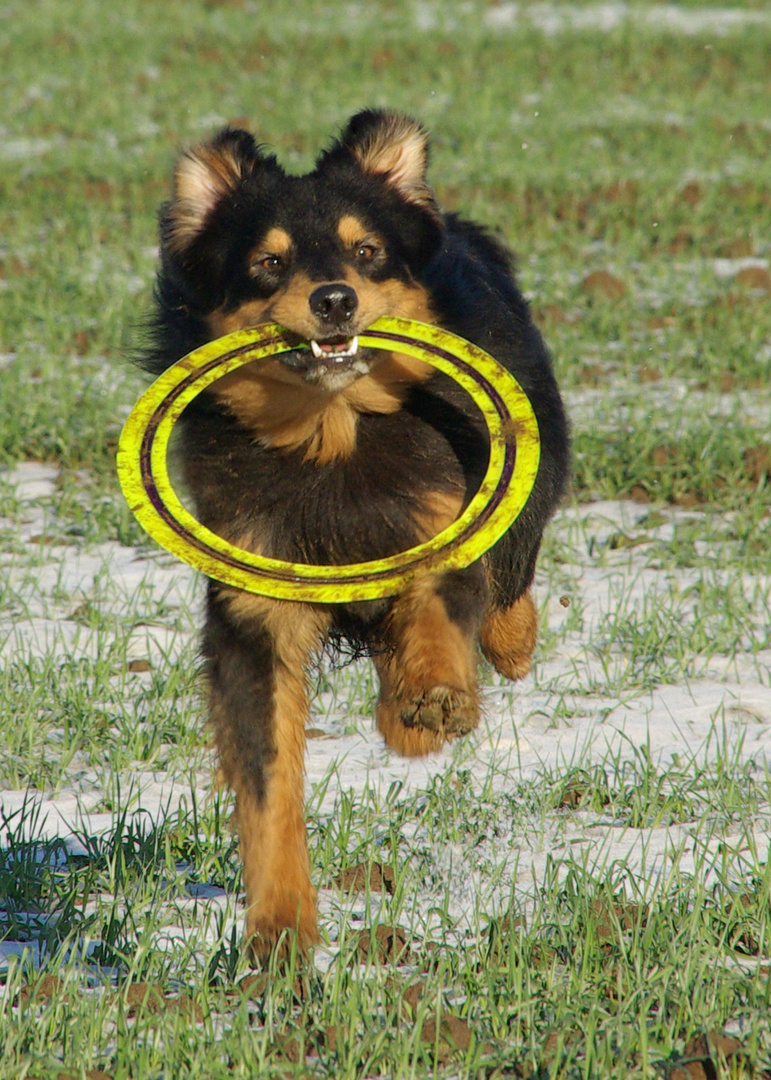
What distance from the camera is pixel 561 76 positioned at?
46.9 feet

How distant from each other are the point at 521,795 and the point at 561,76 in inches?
465

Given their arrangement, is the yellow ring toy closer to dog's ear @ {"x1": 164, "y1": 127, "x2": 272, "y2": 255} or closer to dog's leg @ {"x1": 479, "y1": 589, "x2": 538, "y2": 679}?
dog's ear @ {"x1": 164, "y1": 127, "x2": 272, "y2": 255}

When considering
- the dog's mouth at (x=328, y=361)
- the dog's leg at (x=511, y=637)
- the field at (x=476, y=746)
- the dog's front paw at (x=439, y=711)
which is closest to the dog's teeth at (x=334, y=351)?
the dog's mouth at (x=328, y=361)

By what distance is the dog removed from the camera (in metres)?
3.36

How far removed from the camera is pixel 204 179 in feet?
12.3

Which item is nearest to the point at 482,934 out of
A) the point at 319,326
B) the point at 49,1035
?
the point at 49,1035

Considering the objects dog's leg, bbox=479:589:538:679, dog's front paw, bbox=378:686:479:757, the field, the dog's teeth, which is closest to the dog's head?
the dog's teeth

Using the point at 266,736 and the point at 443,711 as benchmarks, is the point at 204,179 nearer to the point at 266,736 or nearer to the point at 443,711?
the point at 266,736

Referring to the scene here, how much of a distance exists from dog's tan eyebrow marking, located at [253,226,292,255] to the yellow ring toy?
25 cm

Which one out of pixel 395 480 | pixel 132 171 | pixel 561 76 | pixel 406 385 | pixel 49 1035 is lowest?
pixel 49 1035

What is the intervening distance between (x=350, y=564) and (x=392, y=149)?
1143 millimetres

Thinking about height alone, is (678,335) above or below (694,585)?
above

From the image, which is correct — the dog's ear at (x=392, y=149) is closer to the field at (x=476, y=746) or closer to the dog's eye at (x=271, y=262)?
the dog's eye at (x=271, y=262)

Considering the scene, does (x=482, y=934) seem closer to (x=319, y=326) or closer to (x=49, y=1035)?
(x=49, y=1035)
